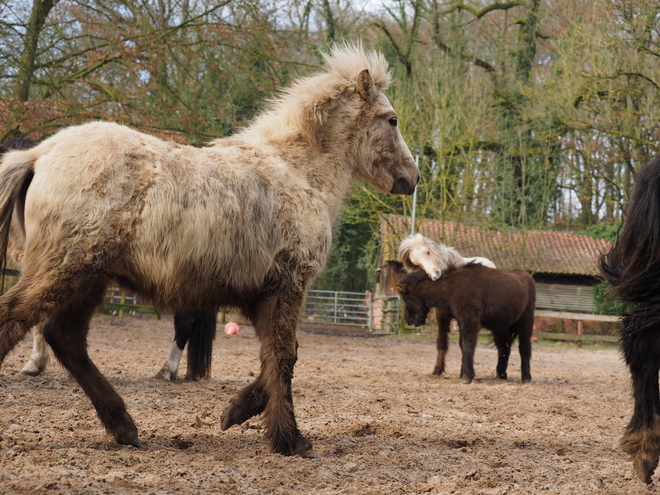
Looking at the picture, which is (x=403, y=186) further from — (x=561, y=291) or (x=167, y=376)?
(x=561, y=291)

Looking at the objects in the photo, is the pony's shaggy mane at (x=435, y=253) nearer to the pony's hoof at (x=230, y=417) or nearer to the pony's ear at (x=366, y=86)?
the pony's ear at (x=366, y=86)

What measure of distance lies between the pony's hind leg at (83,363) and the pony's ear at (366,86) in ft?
8.09

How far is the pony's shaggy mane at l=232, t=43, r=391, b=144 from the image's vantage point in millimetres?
5117

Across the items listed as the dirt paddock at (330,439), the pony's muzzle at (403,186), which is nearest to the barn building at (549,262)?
the dirt paddock at (330,439)

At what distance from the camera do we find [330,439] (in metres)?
5.11

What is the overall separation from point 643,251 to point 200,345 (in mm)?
4824

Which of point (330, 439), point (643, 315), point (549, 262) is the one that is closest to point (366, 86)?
point (643, 315)

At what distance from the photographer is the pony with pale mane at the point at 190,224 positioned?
12.6 feet

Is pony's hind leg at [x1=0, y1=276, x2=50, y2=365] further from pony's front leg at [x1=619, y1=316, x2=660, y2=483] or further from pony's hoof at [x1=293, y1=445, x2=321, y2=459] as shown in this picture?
pony's front leg at [x1=619, y1=316, x2=660, y2=483]

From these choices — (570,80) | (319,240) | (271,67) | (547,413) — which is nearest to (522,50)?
(570,80)

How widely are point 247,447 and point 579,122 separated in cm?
2290

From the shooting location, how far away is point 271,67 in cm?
1666

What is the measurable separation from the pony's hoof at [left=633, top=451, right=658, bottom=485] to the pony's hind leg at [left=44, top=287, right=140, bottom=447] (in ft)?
9.93

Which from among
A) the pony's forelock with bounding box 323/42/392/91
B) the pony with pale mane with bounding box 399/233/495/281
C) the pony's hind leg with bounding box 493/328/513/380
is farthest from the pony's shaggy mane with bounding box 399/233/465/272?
the pony's forelock with bounding box 323/42/392/91
